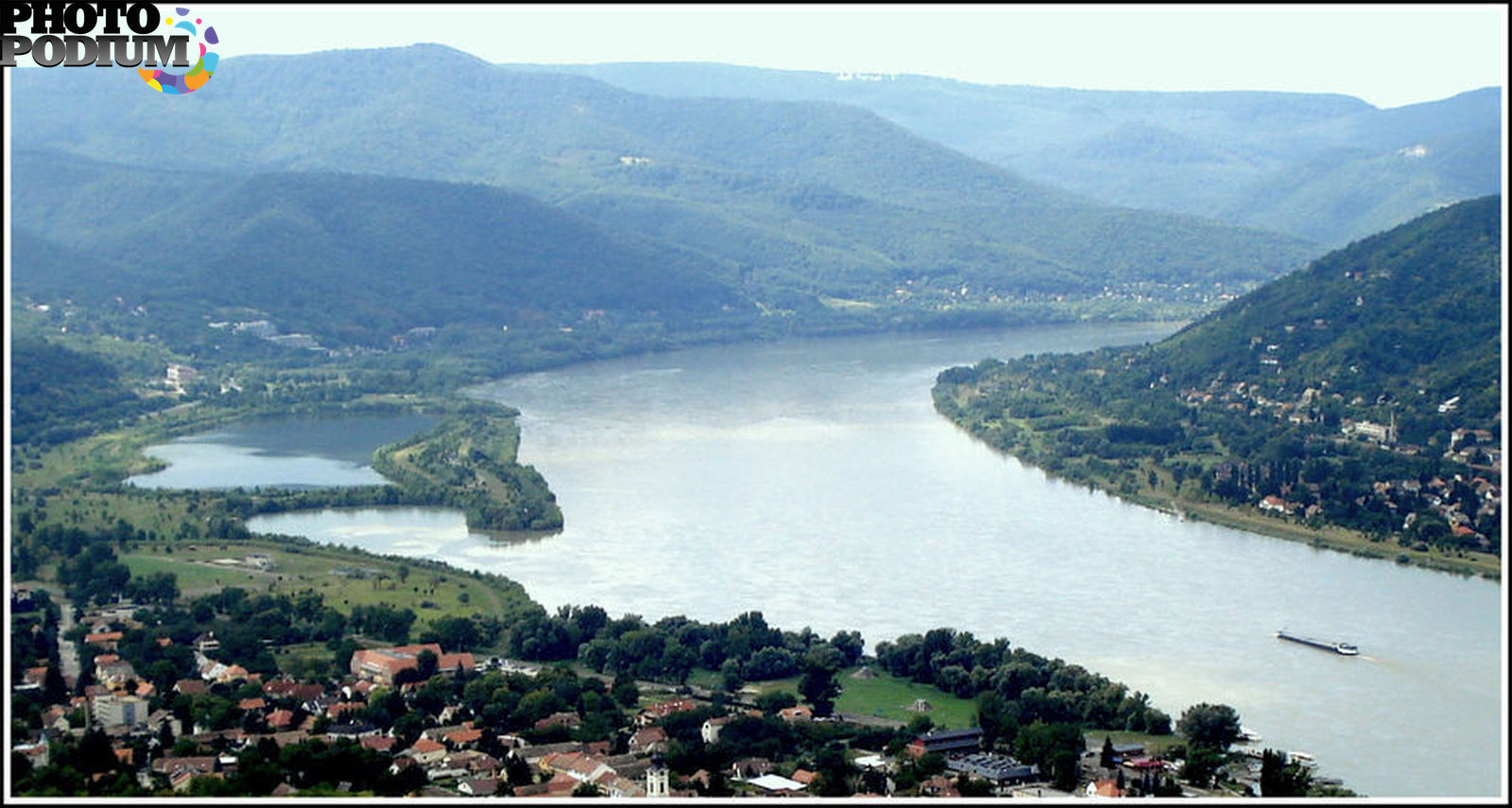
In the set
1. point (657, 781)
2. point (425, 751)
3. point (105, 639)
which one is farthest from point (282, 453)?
point (657, 781)

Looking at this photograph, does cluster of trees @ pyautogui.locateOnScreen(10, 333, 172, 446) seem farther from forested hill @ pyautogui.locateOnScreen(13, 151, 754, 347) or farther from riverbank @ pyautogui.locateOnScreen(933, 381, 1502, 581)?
riverbank @ pyautogui.locateOnScreen(933, 381, 1502, 581)

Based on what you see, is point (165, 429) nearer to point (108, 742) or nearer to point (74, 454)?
point (74, 454)

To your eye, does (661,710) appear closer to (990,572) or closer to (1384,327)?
(990,572)

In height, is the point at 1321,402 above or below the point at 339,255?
below

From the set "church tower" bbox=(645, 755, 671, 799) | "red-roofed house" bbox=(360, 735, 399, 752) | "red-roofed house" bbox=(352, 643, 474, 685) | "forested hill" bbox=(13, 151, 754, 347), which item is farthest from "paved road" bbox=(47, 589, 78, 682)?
"forested hill" bbox=(13, 151, 754, 347)

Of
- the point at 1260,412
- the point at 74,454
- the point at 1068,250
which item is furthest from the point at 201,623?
the point at 1068,250

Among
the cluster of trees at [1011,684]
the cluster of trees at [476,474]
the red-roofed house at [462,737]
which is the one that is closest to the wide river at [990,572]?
the cluster of trees at [476,474]
